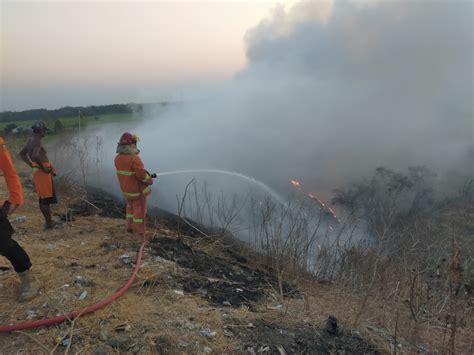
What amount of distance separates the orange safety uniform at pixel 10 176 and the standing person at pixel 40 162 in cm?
289

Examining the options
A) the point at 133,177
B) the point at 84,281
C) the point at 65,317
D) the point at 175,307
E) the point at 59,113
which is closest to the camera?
the point at 65,317

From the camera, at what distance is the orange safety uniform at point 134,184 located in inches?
237

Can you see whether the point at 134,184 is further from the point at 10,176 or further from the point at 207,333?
the point at 207,333

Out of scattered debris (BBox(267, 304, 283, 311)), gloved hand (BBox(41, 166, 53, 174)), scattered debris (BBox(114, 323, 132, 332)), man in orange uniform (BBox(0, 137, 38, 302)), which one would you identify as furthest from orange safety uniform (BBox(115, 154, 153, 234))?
scattered debris (BBox(267, 304, 283, 311))

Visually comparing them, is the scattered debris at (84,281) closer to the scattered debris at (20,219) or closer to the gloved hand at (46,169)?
the gloved hand at (46,169)

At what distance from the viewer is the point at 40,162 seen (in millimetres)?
6348

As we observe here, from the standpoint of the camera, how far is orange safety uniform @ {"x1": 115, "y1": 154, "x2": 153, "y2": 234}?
602 centimetres

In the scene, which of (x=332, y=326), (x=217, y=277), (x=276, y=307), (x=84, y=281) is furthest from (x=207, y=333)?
(x=84, y=281)

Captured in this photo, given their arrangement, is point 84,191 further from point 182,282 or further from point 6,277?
point 182,282

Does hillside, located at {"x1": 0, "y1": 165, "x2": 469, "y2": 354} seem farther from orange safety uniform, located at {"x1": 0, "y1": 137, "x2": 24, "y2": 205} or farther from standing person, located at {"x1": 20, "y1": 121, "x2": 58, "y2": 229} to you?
orange safety uniform, located at {"x1": 0, "y1": 137, "x2": 24, "y2": 205}

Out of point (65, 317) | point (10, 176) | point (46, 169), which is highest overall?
point (10, 176)

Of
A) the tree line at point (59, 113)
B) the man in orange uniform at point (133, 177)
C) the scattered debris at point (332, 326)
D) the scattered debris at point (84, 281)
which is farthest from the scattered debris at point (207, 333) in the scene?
the tree line at point (59, 113)

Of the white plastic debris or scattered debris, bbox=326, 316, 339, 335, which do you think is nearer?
scattered debris, bbox=326, 316, 339, 335

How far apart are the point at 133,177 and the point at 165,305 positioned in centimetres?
273
